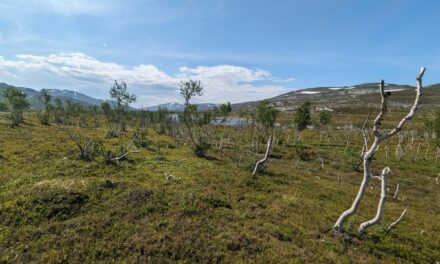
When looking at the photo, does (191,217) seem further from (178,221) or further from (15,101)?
(15,101)

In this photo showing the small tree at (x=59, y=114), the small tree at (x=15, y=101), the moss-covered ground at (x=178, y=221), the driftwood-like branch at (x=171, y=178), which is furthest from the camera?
the small tree at (x=59, y=114)

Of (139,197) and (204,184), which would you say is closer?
(139,197)

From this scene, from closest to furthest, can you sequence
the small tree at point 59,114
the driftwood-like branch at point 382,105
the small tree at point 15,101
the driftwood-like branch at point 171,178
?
the driftwood-like branch at point 382,105 < the driftwood-like branch at point 171,178 < the small tree at point 15,101 < the small tree at point 59,114

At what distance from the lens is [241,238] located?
1105cm

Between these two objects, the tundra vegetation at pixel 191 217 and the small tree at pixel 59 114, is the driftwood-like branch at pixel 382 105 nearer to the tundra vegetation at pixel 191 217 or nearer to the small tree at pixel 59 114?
the tundra vegetation at pixel 191 217

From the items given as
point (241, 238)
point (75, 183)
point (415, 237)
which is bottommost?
point (415, 237)

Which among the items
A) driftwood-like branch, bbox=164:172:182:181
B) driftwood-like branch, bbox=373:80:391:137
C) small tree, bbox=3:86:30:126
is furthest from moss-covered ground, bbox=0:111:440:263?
small tree, bbox=3:86:30:126

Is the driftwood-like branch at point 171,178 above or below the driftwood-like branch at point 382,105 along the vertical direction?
below

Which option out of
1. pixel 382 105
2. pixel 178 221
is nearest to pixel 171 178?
pixel 178 221

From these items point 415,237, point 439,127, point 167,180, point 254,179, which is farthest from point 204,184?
point 439,127

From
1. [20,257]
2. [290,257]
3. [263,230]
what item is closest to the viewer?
[20,257]

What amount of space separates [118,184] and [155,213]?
15.9 feet

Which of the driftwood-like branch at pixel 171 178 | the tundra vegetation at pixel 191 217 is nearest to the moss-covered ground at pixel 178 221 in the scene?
the tundra vegetation at pixel 191 217

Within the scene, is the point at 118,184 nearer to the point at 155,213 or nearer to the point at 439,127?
the point at 155,213
